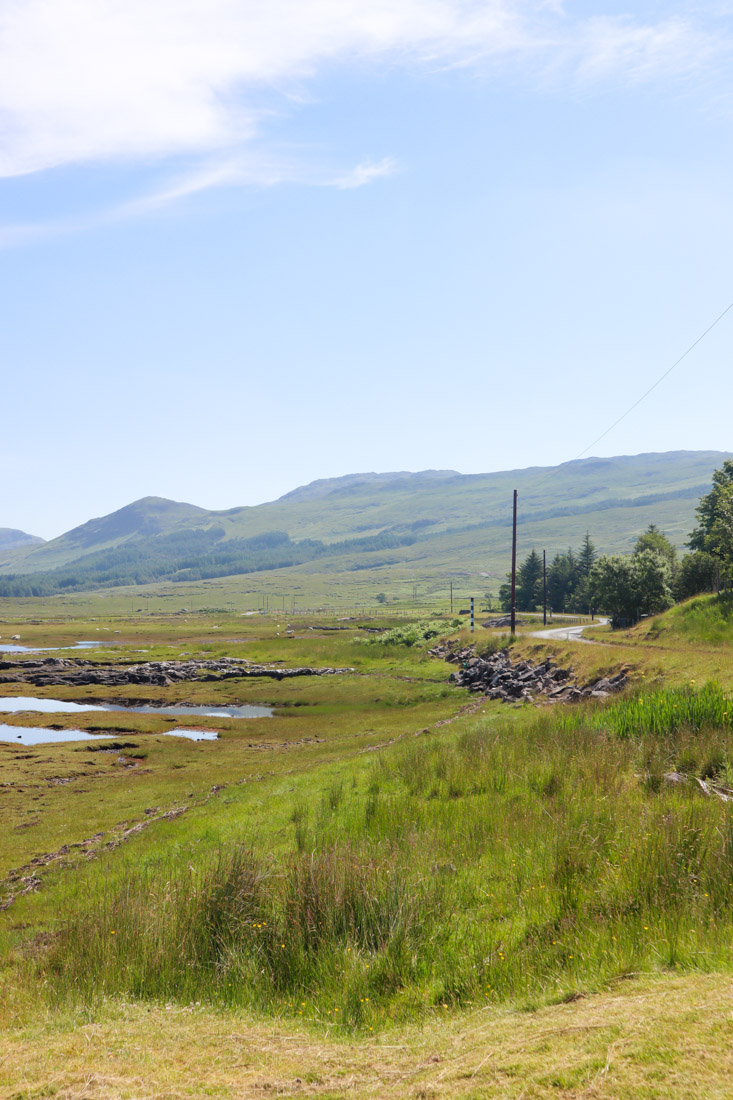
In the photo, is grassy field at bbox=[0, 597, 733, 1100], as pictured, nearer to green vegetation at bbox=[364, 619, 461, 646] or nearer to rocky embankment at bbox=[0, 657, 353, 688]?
rocky embankment at bbox=[0, 657, 353, 688]

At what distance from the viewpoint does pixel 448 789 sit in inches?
651

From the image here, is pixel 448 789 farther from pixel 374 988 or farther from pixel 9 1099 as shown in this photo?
pixel 9 1099

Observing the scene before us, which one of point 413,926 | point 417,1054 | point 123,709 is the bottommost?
point 123,709

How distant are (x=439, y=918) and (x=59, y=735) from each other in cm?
3802

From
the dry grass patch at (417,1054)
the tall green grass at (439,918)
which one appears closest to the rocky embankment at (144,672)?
the tall green grass at (439,918)

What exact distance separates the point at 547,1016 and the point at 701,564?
63384mm

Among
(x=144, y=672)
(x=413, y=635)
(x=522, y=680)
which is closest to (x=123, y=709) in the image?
(x=144, y=672)

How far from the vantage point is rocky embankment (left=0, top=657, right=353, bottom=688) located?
210ft

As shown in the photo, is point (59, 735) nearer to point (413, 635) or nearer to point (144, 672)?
point (144, 672)

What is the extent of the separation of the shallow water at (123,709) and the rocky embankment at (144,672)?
7122 mm

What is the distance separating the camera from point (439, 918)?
8.91 metres

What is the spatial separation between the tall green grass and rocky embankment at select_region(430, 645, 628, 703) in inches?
606

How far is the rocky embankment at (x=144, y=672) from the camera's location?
2522 inches

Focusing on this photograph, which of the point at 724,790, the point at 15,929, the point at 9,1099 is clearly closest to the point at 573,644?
the point at 724,790
